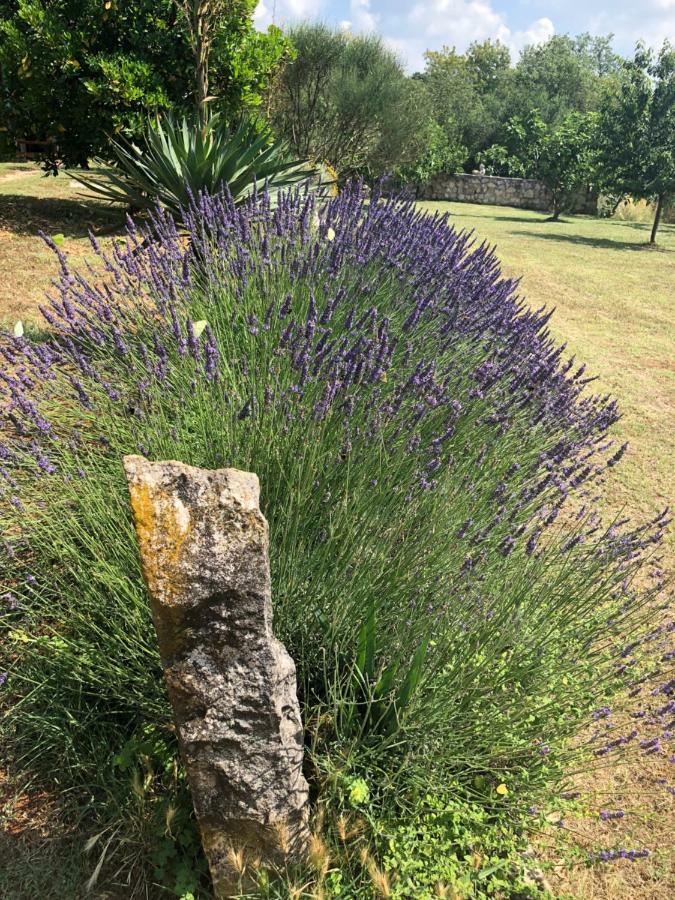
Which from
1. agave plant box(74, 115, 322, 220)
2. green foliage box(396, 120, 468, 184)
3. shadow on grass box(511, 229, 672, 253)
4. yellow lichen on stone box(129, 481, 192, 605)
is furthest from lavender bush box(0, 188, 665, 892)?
green foliage box(396, 120, 468, 184)

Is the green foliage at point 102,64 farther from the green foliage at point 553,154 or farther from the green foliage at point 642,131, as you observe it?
the green foliage at point 553,154

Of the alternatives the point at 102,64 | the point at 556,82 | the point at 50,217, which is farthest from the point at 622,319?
the point at 556,82

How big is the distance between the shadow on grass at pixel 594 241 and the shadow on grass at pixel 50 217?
39.3 ft

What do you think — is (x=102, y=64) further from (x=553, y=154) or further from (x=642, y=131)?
(x=553, y=154)

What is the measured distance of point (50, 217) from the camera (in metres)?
8.83

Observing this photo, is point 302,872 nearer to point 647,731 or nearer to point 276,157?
point 647,731

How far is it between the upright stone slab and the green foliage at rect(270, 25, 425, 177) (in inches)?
693

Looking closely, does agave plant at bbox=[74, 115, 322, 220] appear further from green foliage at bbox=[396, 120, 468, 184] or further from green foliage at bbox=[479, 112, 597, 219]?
green foliage at bbox=[396, 120, 468, 184]

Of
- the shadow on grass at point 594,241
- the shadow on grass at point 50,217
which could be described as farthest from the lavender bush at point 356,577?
the shadow on grass at point 594,241

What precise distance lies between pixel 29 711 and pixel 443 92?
3883 centimetres

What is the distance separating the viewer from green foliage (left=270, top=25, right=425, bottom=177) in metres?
17.7

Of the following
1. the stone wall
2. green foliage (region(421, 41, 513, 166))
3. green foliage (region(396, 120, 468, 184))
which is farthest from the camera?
green foliage (region(421, 41, 513, 166))

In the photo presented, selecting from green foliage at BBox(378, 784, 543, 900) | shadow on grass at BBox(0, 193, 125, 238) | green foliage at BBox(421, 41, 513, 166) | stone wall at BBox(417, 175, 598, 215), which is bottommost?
green foliage at BBox(378, 784, 543, 900)

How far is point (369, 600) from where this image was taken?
6.71 ft
